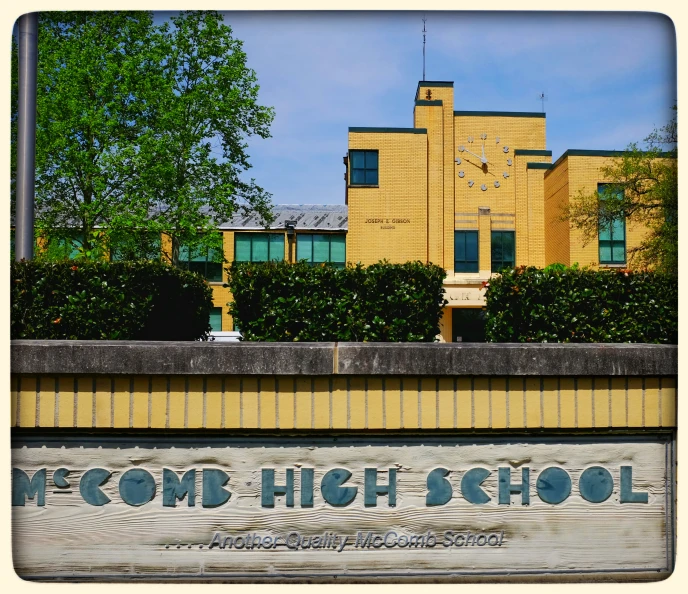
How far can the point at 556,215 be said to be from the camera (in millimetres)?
23875

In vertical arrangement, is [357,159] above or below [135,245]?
above

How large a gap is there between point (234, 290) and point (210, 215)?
1180 centimetres

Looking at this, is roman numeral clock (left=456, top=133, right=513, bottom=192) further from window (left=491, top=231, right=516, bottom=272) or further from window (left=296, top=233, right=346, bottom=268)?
window (left=296, top=233, right=346, bottom=268)

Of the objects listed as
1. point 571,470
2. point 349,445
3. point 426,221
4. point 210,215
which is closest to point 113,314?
point 349,445

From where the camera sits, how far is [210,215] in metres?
17.8

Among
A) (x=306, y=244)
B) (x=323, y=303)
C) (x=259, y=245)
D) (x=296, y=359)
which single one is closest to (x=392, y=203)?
(x=306, y=244)

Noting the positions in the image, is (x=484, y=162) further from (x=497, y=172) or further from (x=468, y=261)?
(x=468, y=261)

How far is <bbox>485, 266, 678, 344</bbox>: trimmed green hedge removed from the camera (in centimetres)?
686

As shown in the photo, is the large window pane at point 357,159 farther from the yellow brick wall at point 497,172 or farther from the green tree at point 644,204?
the green tree at point 644,204

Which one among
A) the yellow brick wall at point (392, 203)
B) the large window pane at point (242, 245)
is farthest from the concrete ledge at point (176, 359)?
the large window pane at point (242, 245)

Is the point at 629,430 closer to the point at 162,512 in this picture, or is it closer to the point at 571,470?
the point at 571,470

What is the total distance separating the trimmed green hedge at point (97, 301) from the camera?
6.09 meters

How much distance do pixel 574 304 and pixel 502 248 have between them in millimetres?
18968

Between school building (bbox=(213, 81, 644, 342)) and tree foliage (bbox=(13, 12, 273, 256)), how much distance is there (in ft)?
25.6
